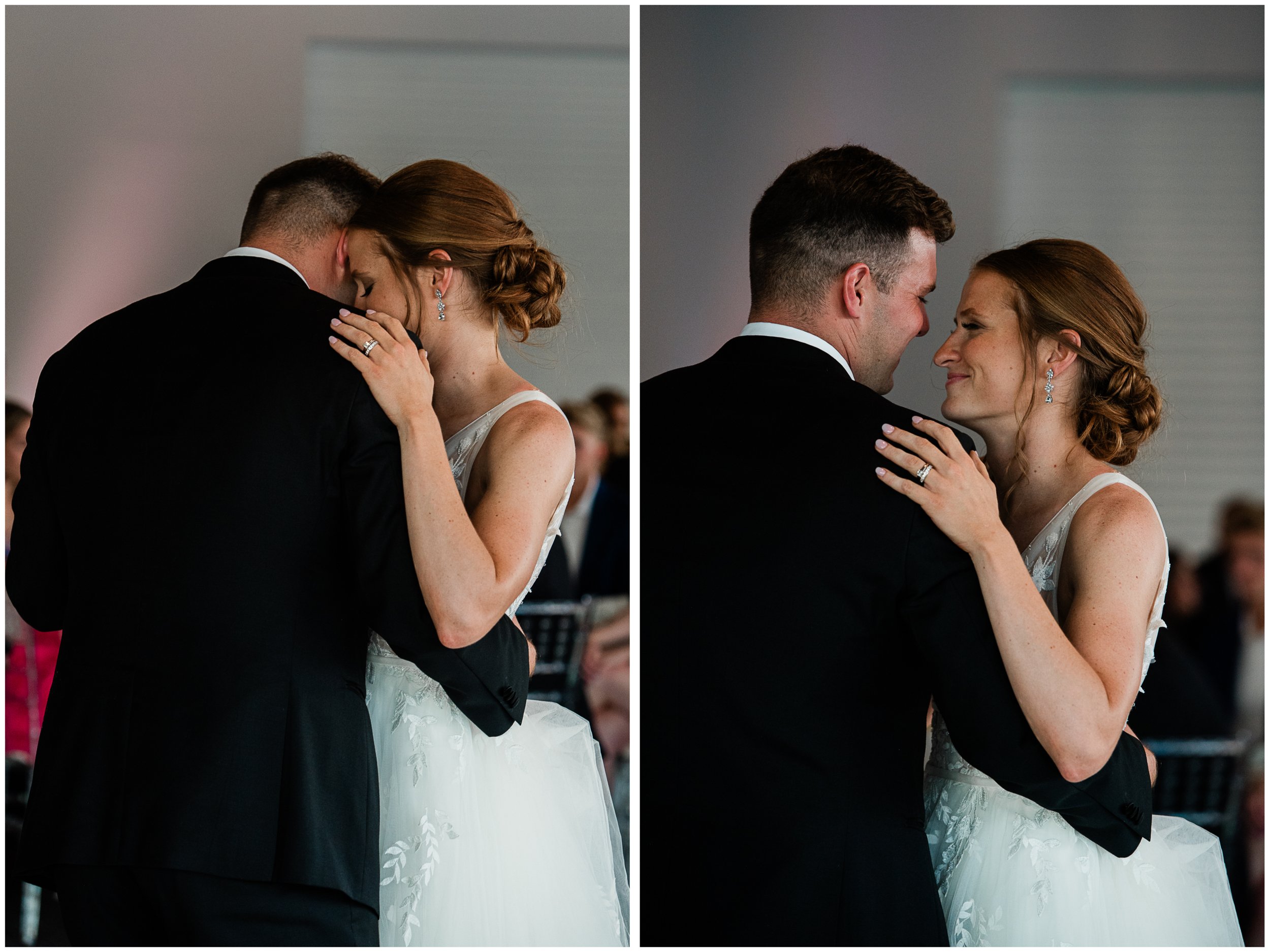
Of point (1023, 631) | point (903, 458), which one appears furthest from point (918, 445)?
point (1023, 631)

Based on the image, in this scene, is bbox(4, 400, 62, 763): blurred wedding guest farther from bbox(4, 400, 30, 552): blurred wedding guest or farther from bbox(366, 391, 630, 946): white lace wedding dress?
bbox(366, 391, 630, 946): white lace wedding dress

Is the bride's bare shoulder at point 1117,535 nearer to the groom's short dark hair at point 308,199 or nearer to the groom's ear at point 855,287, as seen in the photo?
the groom's ear at point 855,287

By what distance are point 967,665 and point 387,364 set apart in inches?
40.7

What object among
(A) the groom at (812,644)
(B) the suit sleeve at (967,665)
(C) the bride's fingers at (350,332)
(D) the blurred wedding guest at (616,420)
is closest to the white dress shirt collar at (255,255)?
(C) the bride's fingers at (350,332)

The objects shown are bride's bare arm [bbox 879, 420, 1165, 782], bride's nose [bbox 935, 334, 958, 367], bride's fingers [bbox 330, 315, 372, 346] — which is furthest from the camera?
bride's nose [bbox 935, 334, 958, 367]

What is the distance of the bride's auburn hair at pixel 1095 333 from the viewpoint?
7.44 ft

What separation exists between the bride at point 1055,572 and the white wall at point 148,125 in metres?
1.28

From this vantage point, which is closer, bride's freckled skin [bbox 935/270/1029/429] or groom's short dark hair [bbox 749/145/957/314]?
groom's short dark hair [bbox 749/145/957/314]

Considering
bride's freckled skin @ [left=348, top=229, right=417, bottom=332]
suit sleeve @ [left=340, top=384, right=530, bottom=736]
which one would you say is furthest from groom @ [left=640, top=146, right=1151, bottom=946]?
bride's freckled skin @ [left=348, top=229, right=417, bottom=332]

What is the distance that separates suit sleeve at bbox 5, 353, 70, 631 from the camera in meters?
1.97

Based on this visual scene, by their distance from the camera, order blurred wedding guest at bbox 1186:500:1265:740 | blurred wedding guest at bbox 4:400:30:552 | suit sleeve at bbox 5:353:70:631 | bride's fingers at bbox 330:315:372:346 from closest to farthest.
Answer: bride's fingers at bbox 330:315:372:346, suit sleeve at bbox 5:353:70:631, blurred wedding guest at bbox 4:400:30:552, blurred wedding guest at bbox 1186:500:1265:740

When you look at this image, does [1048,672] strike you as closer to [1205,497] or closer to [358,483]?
[358,483]

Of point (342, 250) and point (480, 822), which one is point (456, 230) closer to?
point (342, 250)

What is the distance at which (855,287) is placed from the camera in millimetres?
2062
